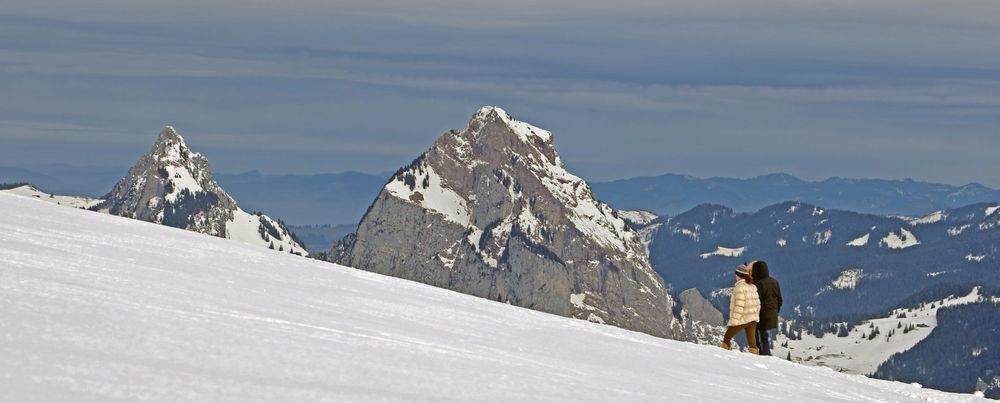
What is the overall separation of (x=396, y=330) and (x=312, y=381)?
21.9 feet

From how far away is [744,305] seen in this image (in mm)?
39125

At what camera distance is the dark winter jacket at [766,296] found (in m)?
40.2

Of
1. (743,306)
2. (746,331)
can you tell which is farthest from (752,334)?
(743,306)

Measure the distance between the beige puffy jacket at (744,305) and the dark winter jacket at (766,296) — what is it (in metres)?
0.91

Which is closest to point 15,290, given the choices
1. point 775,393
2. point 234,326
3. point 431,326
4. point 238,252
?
point 234,326

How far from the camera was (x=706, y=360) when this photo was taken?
94.3 feet

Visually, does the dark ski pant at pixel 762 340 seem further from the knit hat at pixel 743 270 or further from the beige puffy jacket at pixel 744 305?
the knit hat at pixel 743 270

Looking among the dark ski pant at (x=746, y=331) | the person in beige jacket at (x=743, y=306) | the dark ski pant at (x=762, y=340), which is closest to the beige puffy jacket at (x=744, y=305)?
the person in beige jacket at (x=743, y=306)

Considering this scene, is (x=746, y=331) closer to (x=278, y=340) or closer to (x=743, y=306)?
(x=743, y=306)

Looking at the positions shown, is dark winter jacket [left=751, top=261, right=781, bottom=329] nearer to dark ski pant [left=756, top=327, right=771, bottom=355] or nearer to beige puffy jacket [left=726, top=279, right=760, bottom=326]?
dark ski pant [left=756, top=327, right=771, bottom=355]

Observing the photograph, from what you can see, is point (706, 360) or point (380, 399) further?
point (706, 360)

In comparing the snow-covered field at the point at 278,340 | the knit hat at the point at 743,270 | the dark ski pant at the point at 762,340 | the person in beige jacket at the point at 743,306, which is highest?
the knit hat at the point at 743,270

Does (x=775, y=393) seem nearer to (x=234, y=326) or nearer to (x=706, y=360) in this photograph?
(x=706, y=360)

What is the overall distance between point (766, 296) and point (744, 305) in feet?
4.90
